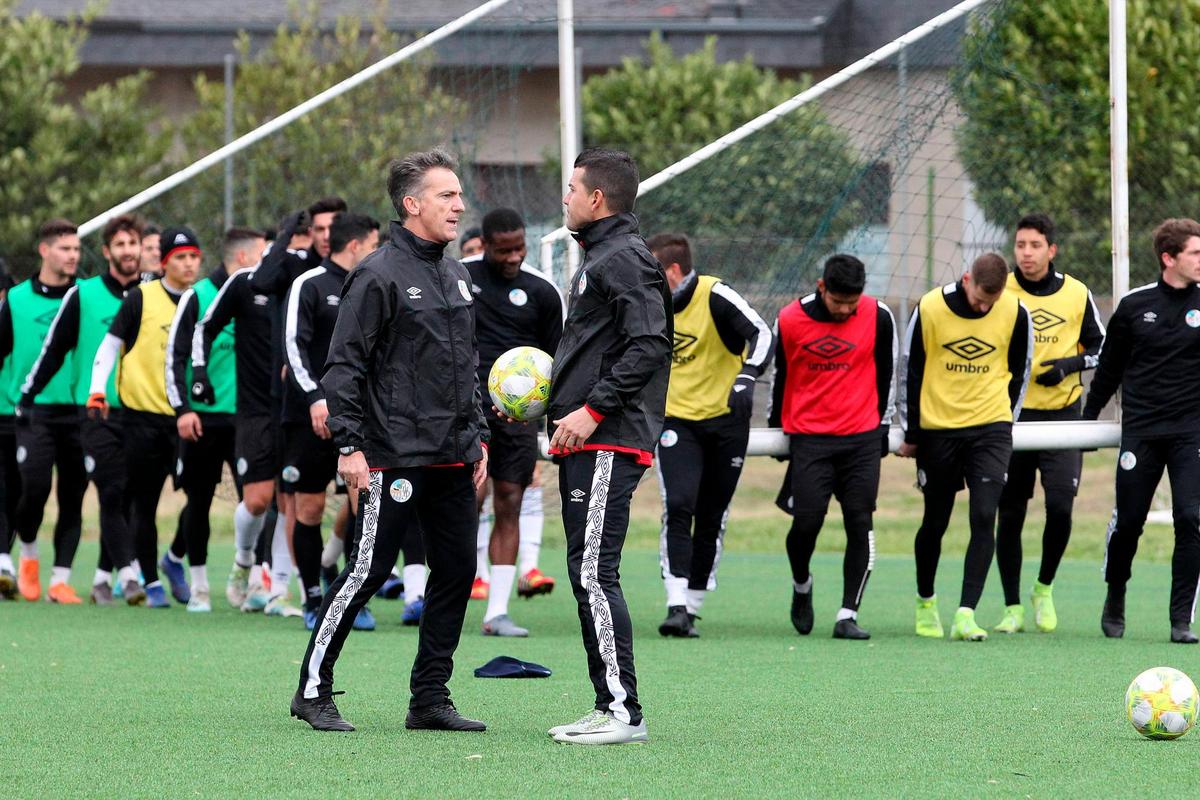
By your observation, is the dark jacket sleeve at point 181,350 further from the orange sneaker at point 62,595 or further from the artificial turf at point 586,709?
the orange sneaker at point 62,595

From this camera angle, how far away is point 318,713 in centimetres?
652

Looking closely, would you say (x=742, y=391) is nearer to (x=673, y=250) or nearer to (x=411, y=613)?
(x=673, y=250)

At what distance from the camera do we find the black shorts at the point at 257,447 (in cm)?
1123

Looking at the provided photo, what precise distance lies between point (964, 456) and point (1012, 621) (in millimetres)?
1090

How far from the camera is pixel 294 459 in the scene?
34.2 ft

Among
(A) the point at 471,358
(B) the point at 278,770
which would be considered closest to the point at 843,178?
(A) the point at 471,358

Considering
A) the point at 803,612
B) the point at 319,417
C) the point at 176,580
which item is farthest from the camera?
the point at 176,580

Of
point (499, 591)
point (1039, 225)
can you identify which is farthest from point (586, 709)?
point (1039, 225)

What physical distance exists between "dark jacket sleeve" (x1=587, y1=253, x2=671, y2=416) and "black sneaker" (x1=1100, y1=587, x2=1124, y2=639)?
16.0 feet

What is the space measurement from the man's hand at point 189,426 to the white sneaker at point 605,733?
550cm

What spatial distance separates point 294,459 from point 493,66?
4.59 m

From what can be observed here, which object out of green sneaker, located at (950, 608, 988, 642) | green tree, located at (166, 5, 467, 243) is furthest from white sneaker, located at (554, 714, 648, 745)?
green tree, located at (166, 5, 467, 243)

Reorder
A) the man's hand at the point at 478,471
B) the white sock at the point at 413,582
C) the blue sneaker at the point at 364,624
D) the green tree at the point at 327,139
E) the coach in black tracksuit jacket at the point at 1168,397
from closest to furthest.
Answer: the man's hand at the point at 478,471
the coach in black tracksuit jacket at the point at 1168,397
the blue sneaker at the point at 364,624
the white sock at the point at 413,582
the green tree at the point at 327,139

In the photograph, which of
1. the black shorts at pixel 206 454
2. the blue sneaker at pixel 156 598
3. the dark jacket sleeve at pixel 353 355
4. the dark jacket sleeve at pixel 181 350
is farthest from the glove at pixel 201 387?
the dark jacket sleeve at pixel 353 355
